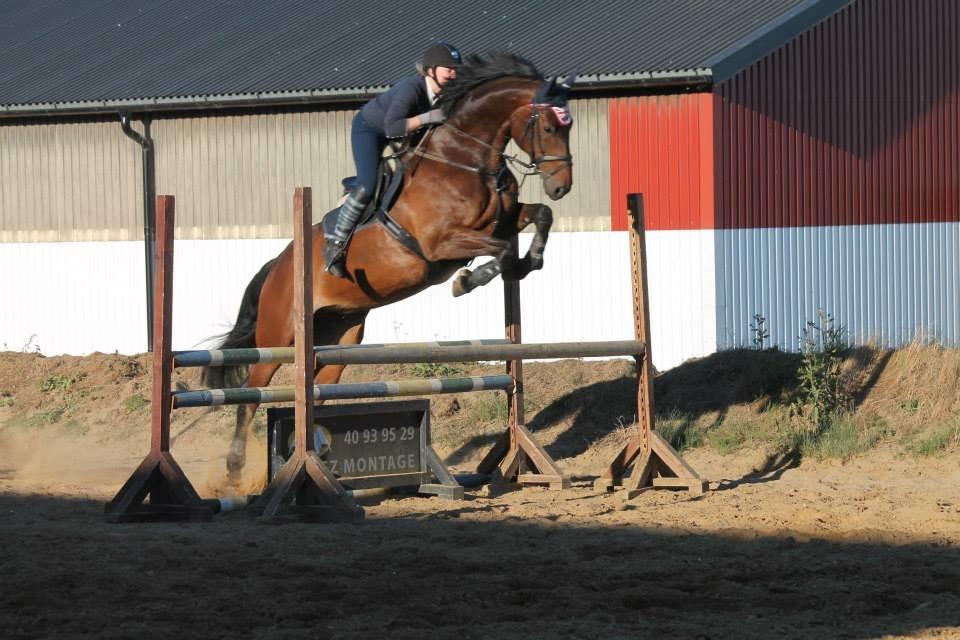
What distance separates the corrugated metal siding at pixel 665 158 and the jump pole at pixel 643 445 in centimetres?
542

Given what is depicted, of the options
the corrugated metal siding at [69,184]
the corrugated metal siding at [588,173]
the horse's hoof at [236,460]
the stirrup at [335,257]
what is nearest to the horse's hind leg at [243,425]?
the horse's hoof at [236,460]

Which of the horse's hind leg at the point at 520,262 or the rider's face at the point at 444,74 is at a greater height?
the rider's face at the point at 444,74

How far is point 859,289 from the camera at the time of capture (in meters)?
15.8

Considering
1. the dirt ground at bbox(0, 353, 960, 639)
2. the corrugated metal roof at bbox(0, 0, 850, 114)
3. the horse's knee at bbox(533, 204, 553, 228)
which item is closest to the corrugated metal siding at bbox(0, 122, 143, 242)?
the corrugated metal roof at bbox(0, 0, 850, 114)

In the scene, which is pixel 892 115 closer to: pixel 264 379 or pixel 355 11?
pixel 355 11

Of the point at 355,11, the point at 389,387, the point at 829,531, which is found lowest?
the point at 829,531

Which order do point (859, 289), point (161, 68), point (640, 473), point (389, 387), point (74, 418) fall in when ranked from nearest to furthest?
A: point (389, 387) → point (640, 473) → point (74, 418) → point (859, 289) → point (161, 68)

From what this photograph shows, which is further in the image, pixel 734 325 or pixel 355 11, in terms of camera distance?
A: pixel 355 11

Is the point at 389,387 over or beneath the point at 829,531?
over

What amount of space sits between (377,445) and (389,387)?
40cm

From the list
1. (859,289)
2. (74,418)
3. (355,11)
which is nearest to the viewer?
(74,418)

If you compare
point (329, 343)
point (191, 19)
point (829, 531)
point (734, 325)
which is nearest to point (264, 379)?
point (329, 343)

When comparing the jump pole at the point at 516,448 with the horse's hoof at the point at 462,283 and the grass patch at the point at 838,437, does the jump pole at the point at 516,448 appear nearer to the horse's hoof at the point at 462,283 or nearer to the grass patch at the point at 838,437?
the horse's hoof at the point at 462,283

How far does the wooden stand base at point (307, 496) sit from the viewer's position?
7.62 meters
